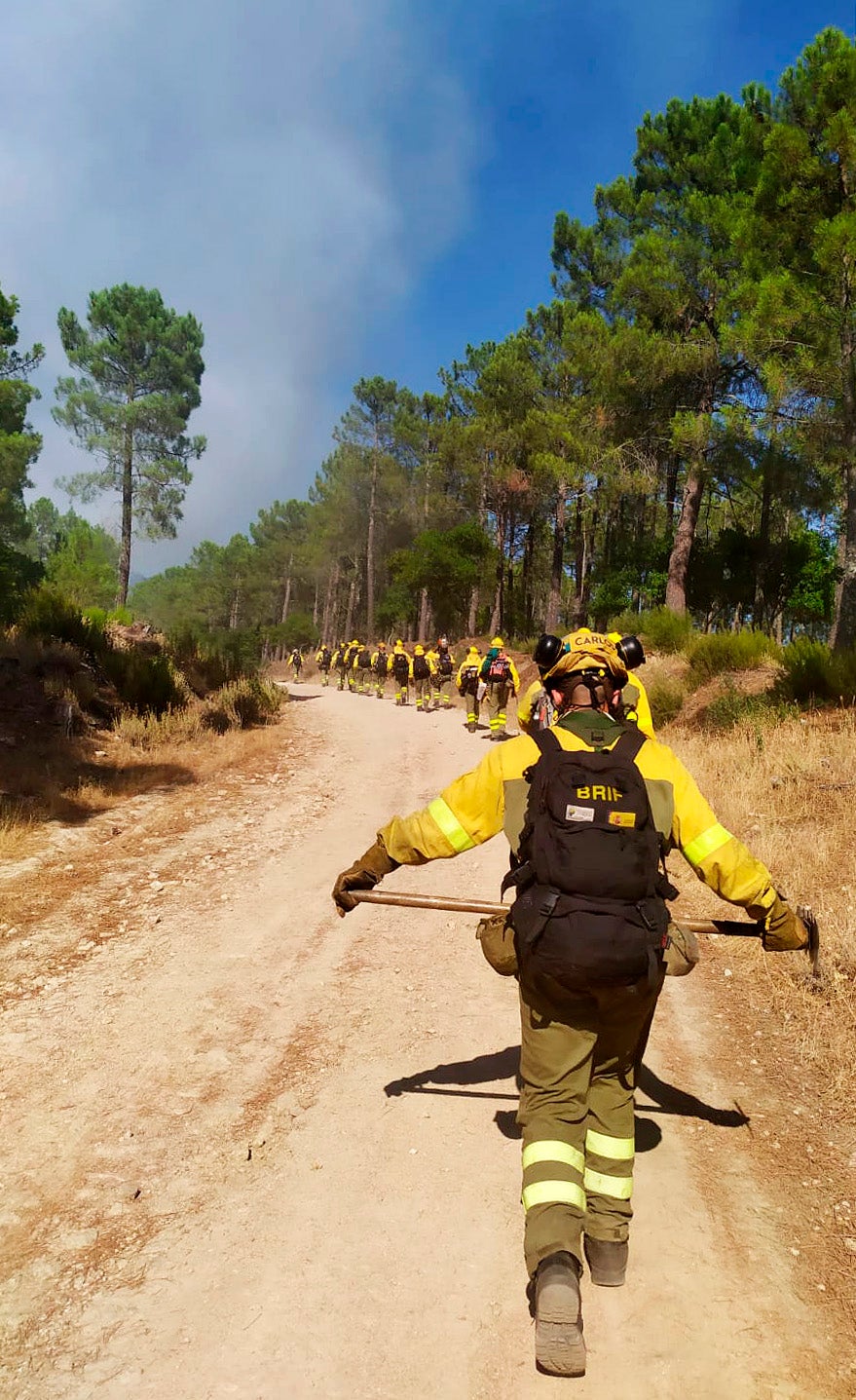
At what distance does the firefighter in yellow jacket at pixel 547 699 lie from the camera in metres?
3.89

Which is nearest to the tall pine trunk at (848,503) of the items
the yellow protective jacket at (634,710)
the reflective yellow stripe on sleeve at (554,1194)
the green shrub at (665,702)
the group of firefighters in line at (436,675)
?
the green shrub at (665,702)

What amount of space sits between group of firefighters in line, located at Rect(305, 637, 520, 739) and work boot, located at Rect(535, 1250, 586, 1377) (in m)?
11.0

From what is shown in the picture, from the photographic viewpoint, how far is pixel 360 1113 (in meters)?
3.33

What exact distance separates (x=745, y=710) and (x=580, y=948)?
9413mm

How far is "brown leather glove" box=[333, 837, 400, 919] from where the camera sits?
298 centimetres

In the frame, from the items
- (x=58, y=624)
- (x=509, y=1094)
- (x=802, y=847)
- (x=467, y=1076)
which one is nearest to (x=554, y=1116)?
(x=509, y=1094)

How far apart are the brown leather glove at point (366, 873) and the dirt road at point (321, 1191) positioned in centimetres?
105

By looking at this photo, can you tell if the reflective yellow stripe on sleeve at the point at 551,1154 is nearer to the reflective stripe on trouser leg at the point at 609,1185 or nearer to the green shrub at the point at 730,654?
the reflective stripe on trouser leg at the point at 609,1185

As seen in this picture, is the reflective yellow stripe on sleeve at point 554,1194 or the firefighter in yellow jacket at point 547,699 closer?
the reflective yellow stripe on sleeve at point 554,1194

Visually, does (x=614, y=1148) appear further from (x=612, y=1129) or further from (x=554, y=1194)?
(x=554, y=1194)

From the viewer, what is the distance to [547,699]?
3.51 meters

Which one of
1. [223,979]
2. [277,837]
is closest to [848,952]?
[223,979]

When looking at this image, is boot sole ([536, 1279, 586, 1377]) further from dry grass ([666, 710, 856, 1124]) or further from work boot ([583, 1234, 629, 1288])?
dry grass ([666, 710, 856, 1124])

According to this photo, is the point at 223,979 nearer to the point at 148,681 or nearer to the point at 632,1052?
the point at 632,1052
